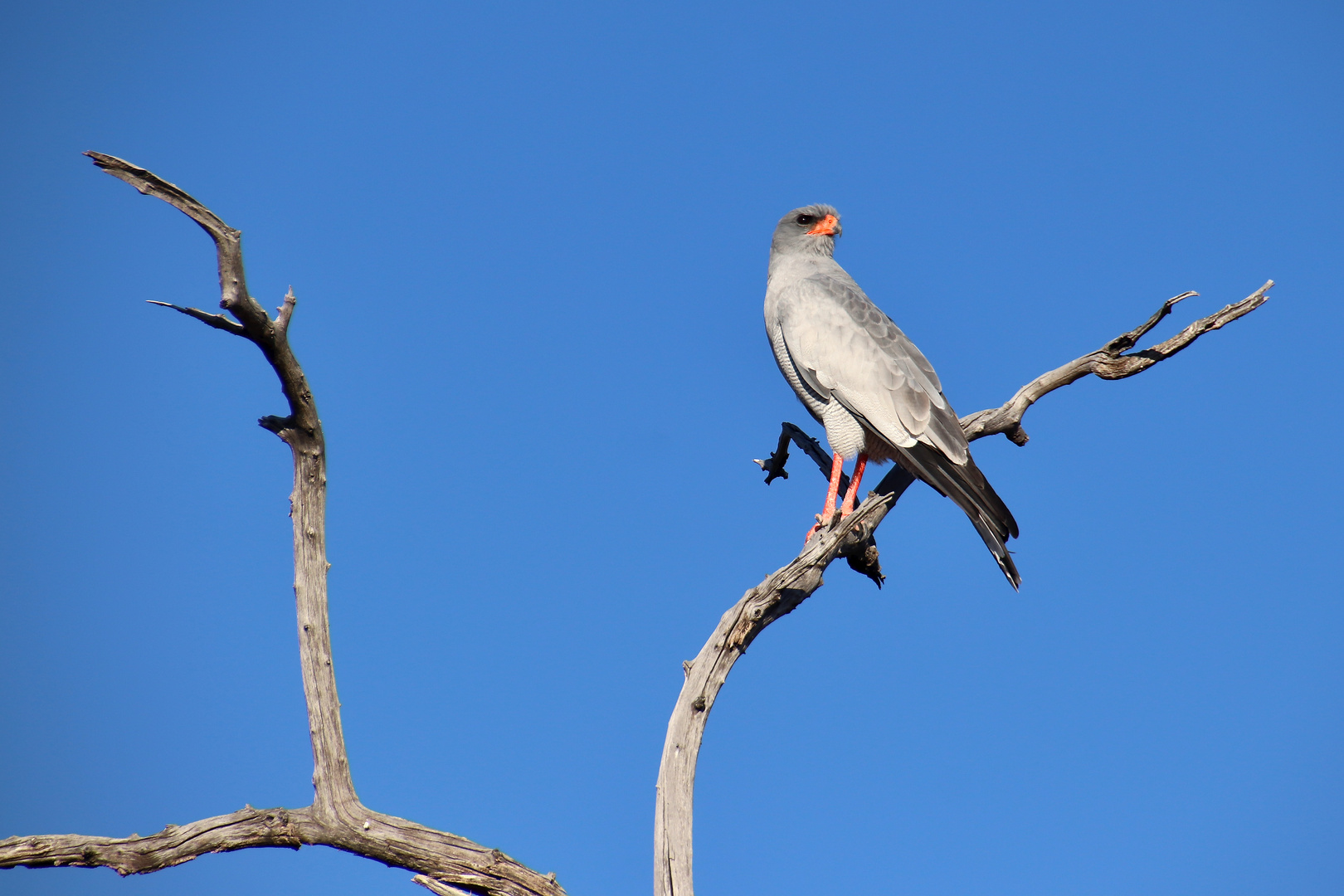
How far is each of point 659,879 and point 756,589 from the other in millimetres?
1789

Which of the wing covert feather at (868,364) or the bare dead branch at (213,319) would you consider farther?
the wing covert feather at (868,364)

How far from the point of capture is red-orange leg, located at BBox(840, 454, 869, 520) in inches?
259

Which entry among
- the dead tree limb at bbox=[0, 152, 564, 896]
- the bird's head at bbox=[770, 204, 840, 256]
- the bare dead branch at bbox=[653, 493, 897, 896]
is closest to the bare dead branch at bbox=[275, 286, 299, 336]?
the dead tree limb at bbox=[0, 152, 564, 896]

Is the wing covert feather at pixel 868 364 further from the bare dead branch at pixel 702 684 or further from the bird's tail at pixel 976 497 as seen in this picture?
the bare dead branch at pixel 702 684

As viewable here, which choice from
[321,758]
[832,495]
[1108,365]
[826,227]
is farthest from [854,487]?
[321,758]

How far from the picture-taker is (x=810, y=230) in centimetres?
865

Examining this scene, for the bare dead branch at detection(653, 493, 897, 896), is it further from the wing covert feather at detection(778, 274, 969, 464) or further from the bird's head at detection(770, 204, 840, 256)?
the bird's head at detection(770, 204, 840, 256)

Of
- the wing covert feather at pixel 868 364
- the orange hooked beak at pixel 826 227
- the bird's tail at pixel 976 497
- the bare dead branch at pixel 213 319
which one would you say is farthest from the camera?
the orange hooked beak at pixel 826 227

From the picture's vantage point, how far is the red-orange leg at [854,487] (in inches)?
259

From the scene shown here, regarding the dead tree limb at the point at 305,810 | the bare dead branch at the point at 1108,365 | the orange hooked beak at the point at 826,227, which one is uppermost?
the orange hooked beak at the point at 826,227

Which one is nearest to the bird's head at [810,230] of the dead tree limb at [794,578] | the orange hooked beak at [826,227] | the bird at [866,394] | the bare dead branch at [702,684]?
the orange hooked beak at [826,227]

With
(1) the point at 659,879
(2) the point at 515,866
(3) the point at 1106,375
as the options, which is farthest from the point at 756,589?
(3) the point at 1106,375

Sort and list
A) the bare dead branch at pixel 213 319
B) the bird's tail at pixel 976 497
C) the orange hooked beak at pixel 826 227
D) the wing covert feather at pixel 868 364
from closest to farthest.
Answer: the bare dead branch at pixel 213 319
the bird's tail at pixel 976 497
the wing covert feather at pixel 868 364
the orange hooked beak at pixel 826 227

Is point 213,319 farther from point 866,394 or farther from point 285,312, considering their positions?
point 866,394
